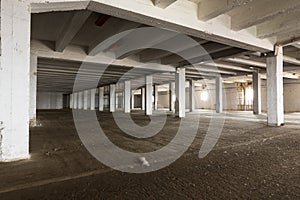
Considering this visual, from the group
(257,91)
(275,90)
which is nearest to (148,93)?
(257,91)

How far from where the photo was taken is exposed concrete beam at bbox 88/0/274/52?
252cm

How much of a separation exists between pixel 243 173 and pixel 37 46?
546 centimetres

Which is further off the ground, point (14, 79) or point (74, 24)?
point (74, 24)

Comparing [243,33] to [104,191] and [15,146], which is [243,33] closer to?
[104,191]

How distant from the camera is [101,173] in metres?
1.62

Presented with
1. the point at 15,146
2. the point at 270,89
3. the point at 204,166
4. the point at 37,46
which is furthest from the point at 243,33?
the point at 37,46

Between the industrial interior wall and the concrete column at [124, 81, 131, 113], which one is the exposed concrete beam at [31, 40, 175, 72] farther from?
the industrial interior wall

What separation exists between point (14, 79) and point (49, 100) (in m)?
19.4

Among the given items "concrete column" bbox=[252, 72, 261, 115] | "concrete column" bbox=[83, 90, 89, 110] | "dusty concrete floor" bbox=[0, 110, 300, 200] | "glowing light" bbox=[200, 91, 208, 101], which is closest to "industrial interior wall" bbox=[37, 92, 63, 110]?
"concrete column" bbox=[83, 90, 89, 110]

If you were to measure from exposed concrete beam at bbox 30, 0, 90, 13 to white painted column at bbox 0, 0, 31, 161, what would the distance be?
12 centimetres

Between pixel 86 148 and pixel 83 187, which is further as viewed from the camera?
pixel 86 148

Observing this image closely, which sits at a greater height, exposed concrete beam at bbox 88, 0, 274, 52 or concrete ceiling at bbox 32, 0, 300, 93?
concrete ceiling at bbox 32, 0, 300, 93

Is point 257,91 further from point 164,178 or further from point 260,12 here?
point 164,178

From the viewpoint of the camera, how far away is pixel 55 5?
7.18 feet
